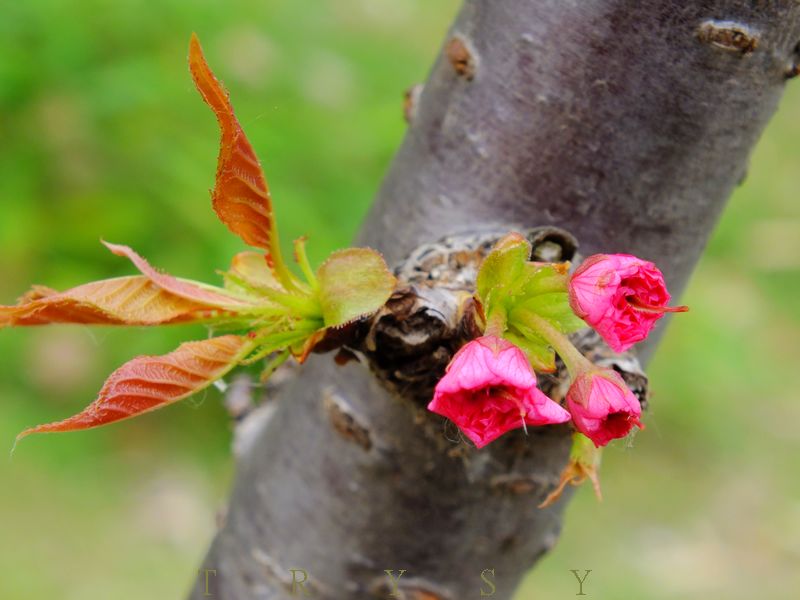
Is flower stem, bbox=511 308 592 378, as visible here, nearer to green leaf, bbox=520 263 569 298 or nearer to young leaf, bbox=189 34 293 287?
green leaf, bbox=520 263 569 298

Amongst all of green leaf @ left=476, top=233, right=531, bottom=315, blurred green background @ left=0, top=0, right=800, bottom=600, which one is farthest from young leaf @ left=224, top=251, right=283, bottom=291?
blurred green background @ left=0, top=0, right=800, bottom=600

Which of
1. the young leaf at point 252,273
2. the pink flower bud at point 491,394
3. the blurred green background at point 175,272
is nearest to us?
the pink flower bud at point 491,394

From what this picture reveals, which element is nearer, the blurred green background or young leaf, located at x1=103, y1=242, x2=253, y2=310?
young leaf, located at x1=103, y1=242, x2=253, y2=310

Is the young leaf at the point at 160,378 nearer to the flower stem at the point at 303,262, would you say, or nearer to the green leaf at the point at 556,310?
the flower stem at the point at 303,262

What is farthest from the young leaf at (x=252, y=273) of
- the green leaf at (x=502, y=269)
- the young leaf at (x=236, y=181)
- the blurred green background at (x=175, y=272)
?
the blurred green background at (x=175, y=272)

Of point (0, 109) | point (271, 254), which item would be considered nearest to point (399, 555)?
point (271, 254)

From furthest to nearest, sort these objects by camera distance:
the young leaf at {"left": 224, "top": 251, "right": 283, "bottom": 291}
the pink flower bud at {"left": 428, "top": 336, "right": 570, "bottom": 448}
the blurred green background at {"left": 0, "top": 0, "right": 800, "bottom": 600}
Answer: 1. the blurred green background at {"left": 0, "top": 0, "right": 800, "bottom": 600}
2. the young leaf at {"left": 224, "top": 251, "right": 283, "bottom": 291}
3. the pink flower bud at {"left": 428, "top": 336, "right": 570, "bottom": 448}

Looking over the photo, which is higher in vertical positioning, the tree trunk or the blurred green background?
the tree trunk
